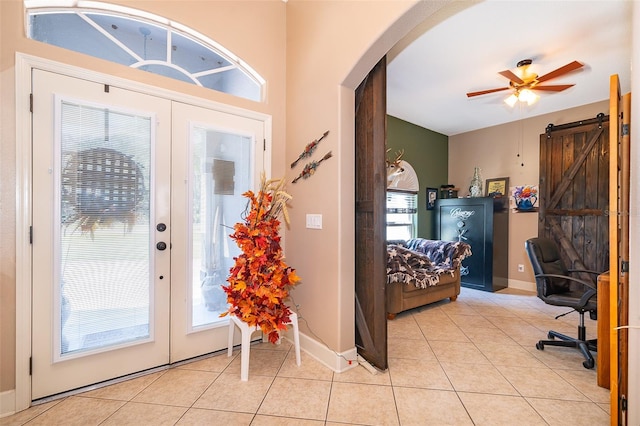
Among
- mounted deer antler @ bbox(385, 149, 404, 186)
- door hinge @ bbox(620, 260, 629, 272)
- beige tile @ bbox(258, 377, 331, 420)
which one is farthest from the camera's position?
mounted deer antler @ bbox(385, 149, 404, 186)

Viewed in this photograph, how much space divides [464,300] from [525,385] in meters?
2.33

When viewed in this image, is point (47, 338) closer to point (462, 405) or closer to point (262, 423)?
point (262, 423)

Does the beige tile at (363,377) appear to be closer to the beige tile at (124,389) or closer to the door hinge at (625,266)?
the beige tile at (124,389)

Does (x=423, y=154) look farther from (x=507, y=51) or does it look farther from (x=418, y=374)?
(x=418, y=374)

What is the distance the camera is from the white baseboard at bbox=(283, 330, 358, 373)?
7.30ft

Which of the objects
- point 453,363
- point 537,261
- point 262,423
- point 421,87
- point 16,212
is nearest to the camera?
point 262,423

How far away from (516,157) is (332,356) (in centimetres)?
483

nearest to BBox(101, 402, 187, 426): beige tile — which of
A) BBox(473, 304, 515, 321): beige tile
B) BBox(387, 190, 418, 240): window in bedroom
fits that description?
BBox(473, 304, 515, 321): beige tile

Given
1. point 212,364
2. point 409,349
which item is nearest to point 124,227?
point 212,364

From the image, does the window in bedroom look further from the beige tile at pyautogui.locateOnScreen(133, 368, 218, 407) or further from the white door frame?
the white door frame

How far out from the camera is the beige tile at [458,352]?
2.42 m

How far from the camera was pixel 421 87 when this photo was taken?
389 cm

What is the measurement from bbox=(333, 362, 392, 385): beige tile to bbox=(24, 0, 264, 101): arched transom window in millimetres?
2498

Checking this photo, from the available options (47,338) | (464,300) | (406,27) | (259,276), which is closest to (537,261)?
(464,300)
